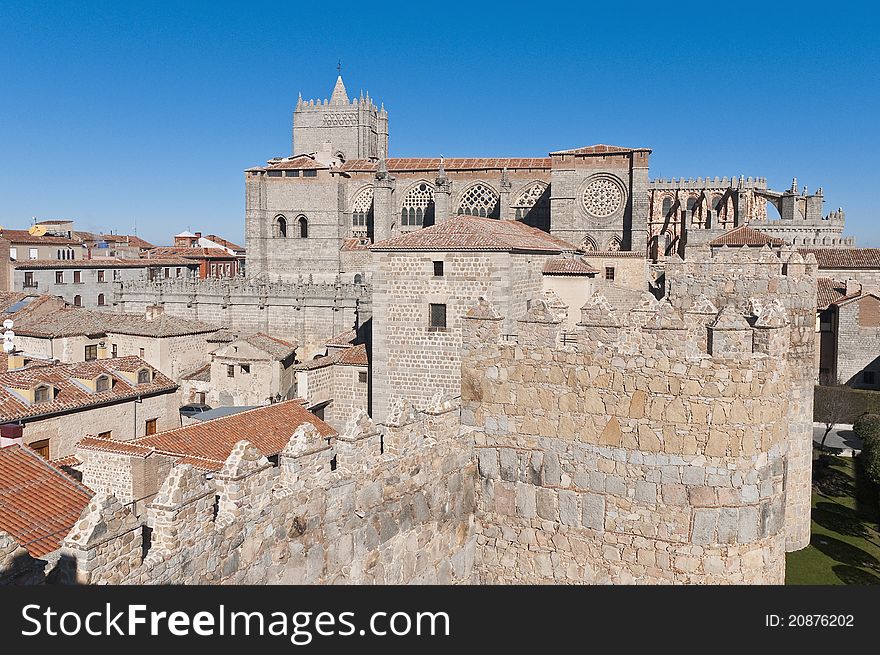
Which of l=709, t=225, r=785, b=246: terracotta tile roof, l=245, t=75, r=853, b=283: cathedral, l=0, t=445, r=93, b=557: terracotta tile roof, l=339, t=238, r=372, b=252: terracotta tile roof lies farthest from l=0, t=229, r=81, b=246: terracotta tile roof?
l=709, t=225, r=785, b=246: terracotta tile roof

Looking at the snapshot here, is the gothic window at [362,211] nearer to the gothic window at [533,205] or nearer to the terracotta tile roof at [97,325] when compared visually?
the gothic window at [533,205]

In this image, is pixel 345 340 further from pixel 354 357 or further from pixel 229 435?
pixel 229 435

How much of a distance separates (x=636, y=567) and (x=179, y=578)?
12.3 feet

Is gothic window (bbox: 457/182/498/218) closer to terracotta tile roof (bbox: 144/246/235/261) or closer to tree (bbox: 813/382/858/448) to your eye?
tree (bbox: 813/382/858/448)

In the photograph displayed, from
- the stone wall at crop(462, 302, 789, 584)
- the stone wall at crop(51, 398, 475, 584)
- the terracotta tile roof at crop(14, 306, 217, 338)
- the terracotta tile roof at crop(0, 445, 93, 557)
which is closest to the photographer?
the stone wall at crop(51, 398, 475, 584)

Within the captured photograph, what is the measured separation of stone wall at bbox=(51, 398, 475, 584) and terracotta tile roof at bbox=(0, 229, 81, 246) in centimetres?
4327

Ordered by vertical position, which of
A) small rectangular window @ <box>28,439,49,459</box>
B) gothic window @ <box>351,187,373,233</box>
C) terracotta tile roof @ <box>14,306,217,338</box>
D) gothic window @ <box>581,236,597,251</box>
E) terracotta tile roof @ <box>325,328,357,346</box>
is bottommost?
small rectangular window @ <box>28,439,49,459</box>

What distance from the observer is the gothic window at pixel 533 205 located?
40469mm

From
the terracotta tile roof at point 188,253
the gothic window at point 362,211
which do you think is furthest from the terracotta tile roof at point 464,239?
the terracotta tile roof at point 188,253

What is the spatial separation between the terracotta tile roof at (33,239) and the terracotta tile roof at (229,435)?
31.1 meters

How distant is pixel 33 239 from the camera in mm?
45438

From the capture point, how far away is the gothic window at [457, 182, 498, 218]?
41.1m

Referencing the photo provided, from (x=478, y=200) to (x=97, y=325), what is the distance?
2030cm

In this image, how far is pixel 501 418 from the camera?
276 inches
